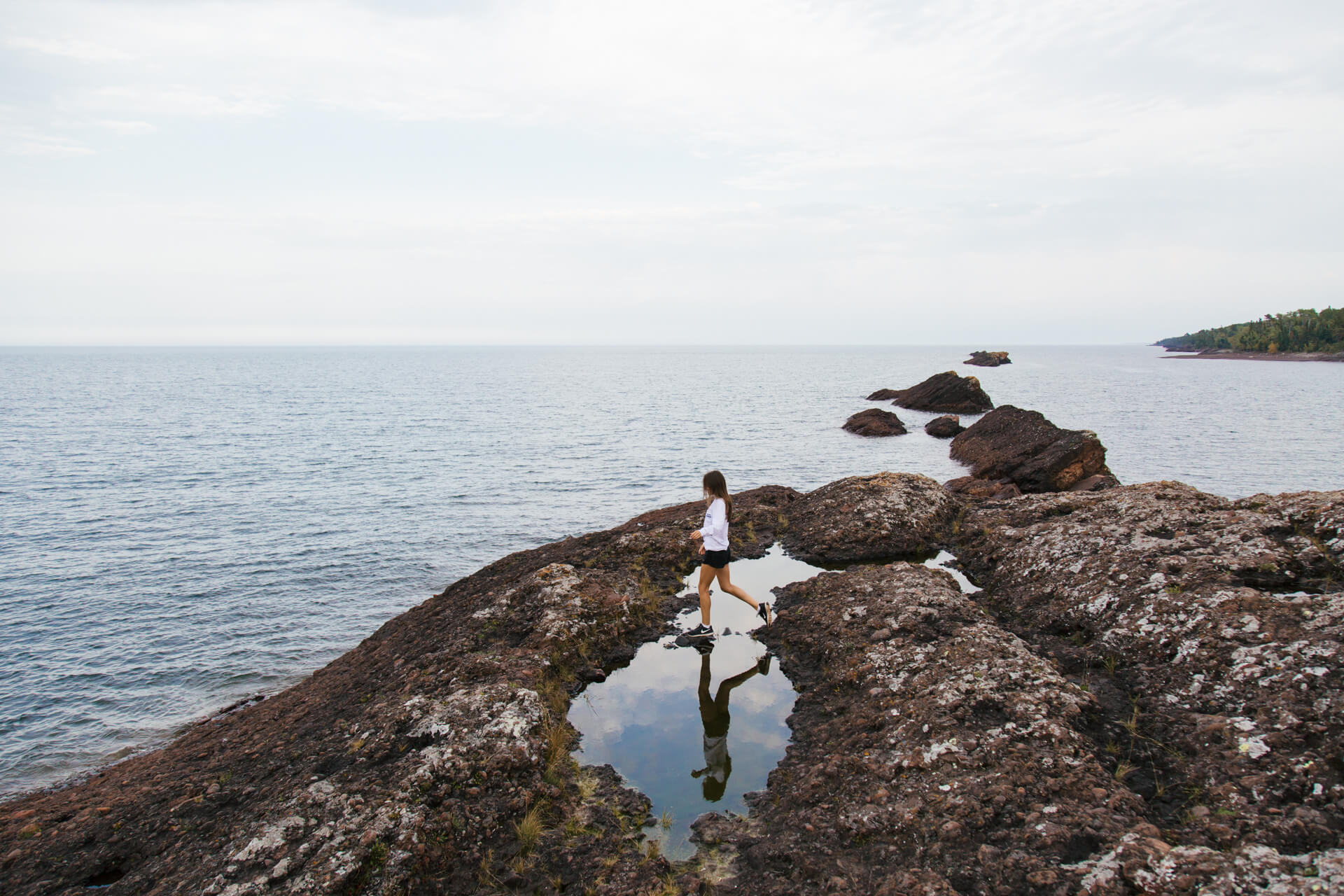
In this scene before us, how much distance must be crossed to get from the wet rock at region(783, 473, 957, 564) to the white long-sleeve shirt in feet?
17.0

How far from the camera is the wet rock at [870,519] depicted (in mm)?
16938

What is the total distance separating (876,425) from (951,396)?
19018 mm

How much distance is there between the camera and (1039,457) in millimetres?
28859

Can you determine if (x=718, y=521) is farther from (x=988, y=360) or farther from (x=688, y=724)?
(x=988, y=360)

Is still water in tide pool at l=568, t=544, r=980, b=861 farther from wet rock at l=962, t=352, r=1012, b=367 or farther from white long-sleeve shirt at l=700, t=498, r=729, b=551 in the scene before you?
wet rock at l=962, t=352, r=1012, b=367

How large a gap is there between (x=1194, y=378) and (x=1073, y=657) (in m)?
144

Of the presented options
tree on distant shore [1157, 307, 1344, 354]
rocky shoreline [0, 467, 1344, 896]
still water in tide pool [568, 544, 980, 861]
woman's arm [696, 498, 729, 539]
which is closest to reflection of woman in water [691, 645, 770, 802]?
still water in tide pool [568, 544, 980, 861]

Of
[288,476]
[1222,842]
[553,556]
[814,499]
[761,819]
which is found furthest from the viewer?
[288,476]

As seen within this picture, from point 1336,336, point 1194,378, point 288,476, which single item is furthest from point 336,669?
point 1336,336

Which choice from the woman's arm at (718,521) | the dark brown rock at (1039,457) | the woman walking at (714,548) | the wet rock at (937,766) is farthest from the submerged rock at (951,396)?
the wet rock at (937,766)

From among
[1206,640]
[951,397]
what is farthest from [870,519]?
[951,397]

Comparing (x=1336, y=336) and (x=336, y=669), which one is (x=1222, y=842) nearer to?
(x=336, y=669)

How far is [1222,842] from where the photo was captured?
574cm

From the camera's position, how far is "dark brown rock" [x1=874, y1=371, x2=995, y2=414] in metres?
66.1
